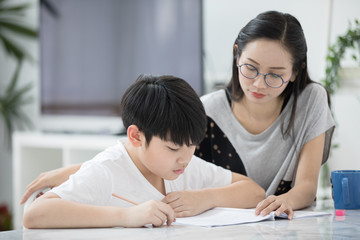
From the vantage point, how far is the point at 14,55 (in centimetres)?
423

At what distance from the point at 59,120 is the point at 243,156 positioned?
8.26 feet

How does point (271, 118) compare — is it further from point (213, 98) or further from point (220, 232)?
point (220, 232)

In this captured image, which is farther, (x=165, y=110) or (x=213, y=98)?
(x=213, y=98)

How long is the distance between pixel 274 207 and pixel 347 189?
0.25 metres

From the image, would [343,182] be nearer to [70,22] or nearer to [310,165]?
[310,165]

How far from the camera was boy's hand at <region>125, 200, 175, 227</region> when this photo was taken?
3.64 feet

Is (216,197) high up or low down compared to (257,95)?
down

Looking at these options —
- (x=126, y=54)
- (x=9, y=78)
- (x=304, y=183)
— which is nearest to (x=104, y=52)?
(x=126, y=54)

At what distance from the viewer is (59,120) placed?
396 cm

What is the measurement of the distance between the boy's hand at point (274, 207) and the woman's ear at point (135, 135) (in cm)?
32

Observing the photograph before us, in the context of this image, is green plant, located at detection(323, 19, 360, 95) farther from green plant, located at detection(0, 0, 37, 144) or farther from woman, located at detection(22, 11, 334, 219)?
green plant, located at detection(0, 0, 37, 144)

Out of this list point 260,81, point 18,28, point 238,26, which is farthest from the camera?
point 18,28

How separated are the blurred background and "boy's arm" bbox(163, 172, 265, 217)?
4.37ft

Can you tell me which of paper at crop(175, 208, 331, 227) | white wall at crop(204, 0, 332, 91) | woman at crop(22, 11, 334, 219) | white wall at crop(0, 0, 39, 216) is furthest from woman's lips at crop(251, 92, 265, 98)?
white wall at crop(0, 0, 39, 216)
